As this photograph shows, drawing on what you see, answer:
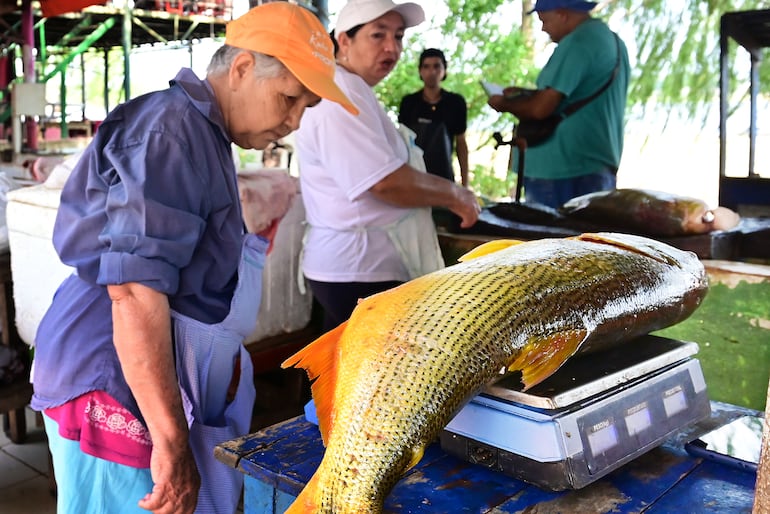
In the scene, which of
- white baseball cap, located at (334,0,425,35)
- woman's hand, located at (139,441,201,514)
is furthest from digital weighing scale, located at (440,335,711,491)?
white baseball cap, located at (334,0,425,35)

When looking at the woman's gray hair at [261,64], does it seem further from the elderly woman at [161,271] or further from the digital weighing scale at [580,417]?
the digital weighing scale at [580,417]

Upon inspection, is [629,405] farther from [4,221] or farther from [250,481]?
[4,221]

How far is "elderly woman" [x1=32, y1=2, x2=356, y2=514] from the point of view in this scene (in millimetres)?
1645

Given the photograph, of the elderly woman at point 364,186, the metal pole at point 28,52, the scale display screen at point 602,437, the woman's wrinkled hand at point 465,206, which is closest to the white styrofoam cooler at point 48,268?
the elderly woman at point 364,186

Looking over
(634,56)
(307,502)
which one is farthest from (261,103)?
(634,56)

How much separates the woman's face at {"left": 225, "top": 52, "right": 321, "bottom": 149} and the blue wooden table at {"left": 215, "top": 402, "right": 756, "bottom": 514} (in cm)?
81

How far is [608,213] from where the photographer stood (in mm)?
3004

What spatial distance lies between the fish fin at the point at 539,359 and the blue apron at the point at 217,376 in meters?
0.92

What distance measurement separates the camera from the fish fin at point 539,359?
127cm

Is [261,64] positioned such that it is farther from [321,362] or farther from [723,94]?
[723,94]

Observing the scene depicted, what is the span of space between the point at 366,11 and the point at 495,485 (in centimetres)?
213

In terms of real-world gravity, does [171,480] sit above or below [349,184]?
below

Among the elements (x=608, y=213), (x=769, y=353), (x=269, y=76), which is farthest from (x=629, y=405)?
(x=608, y=213)

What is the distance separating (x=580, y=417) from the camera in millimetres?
1245
